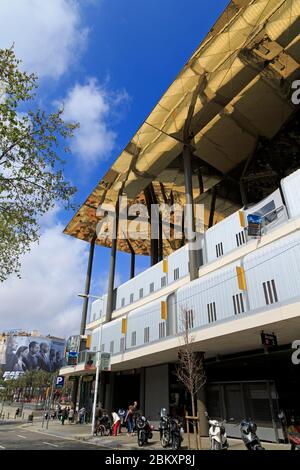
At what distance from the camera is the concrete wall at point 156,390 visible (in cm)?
2530

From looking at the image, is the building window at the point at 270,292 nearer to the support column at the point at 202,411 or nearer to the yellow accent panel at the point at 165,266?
the support column at the point at 202,411

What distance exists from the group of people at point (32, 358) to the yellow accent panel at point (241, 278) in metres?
152

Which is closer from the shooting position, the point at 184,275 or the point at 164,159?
the point at 184,275

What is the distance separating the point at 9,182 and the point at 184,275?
1680 cm

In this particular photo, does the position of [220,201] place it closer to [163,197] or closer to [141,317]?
[163,197]

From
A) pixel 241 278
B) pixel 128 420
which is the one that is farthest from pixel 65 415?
pixel 241 278

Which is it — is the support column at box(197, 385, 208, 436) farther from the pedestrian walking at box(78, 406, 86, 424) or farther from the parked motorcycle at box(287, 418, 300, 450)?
the pedestrian walking at box(78, 406, 86, 424)

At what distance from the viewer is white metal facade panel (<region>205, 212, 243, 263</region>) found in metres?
22.7

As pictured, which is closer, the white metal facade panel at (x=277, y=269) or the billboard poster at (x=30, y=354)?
the white metal facade panel at (x=277, y=269)

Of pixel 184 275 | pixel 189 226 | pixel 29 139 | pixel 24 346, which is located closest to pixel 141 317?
pixel 184 275

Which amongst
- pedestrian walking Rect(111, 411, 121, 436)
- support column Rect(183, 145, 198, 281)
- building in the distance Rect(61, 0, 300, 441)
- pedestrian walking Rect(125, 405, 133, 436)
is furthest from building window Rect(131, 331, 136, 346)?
support column Rect(183, 145, 198, 281)

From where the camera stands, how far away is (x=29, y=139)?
1313 centimetres

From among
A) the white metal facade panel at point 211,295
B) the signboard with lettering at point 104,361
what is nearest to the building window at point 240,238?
the white metal facade panel at point 211,295

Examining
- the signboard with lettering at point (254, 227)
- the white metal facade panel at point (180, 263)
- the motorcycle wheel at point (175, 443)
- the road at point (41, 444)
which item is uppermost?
the white metal facade panel at point (180, 263)
